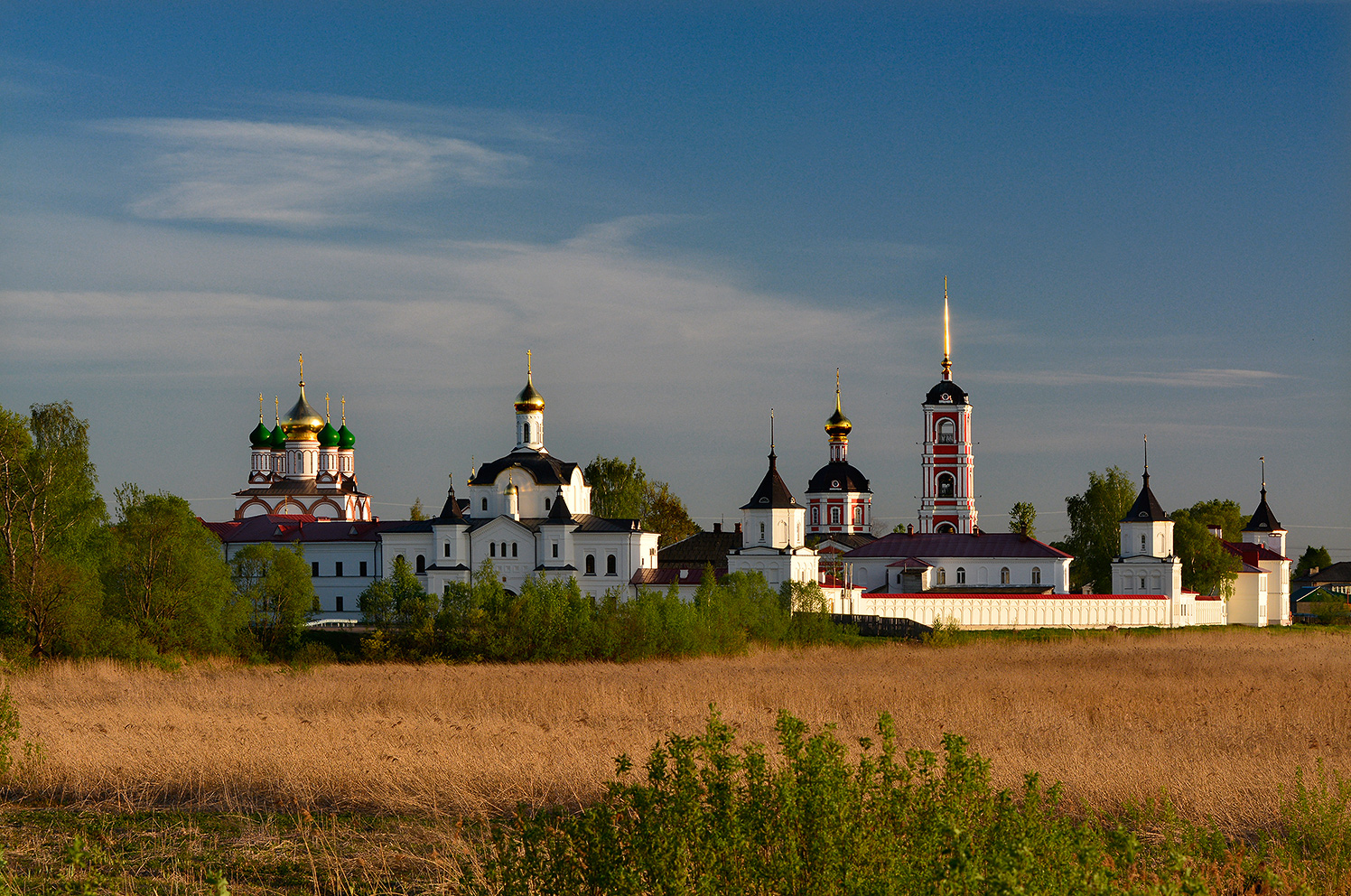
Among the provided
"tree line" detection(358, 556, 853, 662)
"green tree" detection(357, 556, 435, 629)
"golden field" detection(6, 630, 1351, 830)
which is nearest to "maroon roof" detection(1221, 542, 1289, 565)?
"tree line" detection(358, 556, 853, 662)

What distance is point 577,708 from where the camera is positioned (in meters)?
18.6

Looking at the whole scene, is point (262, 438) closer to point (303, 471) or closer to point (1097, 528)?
point (303, 471)

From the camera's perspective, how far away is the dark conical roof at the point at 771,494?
59594mm

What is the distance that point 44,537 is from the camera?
30.5 m

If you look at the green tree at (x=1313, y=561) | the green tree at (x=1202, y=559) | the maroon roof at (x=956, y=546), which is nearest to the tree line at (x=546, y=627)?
the maroon roof at (x=956, y=546)

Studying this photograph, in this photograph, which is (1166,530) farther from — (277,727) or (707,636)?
(277,727)

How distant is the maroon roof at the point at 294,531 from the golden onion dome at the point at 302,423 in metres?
17.8

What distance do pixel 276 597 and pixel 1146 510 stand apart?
44255 mm

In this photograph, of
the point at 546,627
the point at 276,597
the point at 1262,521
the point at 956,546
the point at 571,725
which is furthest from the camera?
the point at 1262,521

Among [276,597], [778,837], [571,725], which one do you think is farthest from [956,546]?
[778,837]

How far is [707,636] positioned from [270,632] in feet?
42.3

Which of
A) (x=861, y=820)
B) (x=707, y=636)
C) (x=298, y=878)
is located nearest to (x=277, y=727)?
(x=298, y=878)

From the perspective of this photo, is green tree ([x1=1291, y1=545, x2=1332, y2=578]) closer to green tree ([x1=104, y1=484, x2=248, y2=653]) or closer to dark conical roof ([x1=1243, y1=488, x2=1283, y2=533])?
dark conical roof ([x1=1243, y1=488, x2=1283, y2=533])

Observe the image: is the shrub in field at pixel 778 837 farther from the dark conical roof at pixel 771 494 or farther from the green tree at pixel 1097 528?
the green tree at pixel 1097 528
